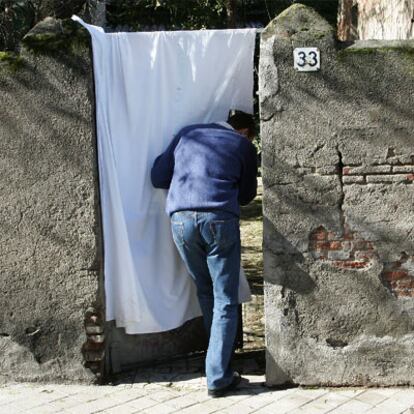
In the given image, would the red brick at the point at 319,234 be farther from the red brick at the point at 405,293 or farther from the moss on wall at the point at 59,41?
the moss on wall at the point at 59,41

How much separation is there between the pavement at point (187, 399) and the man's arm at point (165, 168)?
1.40m

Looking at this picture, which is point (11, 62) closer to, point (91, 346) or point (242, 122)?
point (242, 122)

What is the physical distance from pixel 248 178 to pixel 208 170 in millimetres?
322

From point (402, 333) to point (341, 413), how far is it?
28.1 inches

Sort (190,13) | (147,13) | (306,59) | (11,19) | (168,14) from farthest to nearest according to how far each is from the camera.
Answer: (168,14)
(147,13)
(190,13)
(11,19)
(306,59)

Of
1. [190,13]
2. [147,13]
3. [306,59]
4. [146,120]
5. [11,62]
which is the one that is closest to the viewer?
[306,59]

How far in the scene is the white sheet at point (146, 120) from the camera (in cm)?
486

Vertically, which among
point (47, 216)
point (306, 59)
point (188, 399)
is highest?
point (306, 59)

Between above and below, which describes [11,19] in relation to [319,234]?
above

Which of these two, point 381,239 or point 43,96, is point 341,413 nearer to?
point 381,239

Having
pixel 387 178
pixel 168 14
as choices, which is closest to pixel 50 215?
pixel 387 178

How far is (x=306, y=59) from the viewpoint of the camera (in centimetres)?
452

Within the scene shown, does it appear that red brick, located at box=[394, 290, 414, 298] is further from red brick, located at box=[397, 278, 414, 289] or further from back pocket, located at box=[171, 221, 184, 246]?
back pocket, located at box=[171, 221, 184, 246]

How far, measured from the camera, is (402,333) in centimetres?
465
